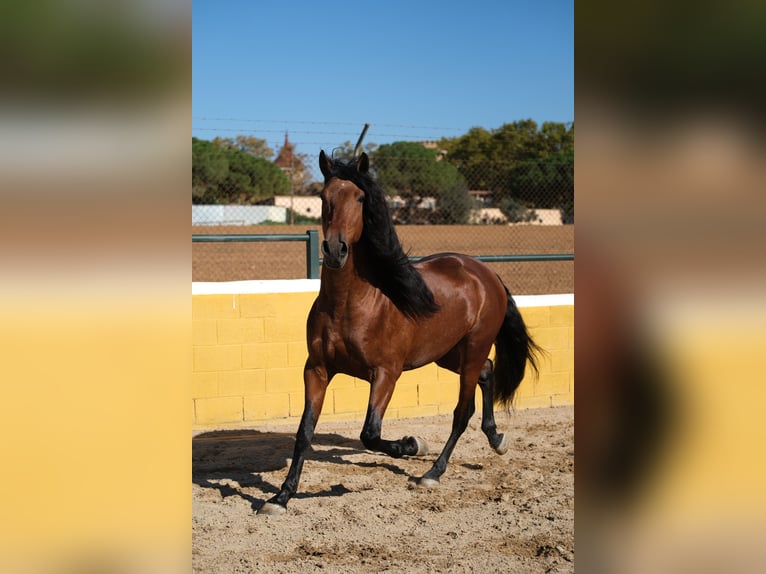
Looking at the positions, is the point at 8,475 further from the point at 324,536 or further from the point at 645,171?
the point at 324,536

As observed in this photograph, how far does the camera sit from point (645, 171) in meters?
0.81

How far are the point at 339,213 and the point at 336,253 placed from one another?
10.2 inches

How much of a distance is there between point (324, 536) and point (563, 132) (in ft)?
90.8

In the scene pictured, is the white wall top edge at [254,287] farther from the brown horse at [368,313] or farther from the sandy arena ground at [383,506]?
the brown horse at [368,313]

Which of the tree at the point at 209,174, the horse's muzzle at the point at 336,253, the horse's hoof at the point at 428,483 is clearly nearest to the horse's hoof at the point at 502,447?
the horse's hoof at the point at 428,483

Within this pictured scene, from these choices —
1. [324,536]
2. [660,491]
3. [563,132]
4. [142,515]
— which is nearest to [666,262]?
[660,491]

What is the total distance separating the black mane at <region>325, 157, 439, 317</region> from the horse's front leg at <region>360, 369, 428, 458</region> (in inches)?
18.4

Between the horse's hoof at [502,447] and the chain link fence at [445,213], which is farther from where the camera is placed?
the chain link fence at [445,213]

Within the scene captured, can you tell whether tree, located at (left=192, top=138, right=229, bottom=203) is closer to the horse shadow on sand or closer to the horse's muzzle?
the horse shadow on sand

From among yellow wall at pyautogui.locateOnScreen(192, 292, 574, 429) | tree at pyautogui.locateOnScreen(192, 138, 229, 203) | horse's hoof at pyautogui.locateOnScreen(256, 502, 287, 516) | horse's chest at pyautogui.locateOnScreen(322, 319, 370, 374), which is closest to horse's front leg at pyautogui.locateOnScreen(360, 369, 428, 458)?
horse's chest at pyautogui.locateOnScreen(322, 319, 370, 374)

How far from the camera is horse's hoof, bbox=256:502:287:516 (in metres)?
→ 4.45

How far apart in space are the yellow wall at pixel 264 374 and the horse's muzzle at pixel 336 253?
2323mm

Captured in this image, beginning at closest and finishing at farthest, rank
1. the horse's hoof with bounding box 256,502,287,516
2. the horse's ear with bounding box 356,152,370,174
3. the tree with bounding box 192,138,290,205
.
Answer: the horse's hoof with bounding box 256,502,287,516
the horse's ear with bounding box 356,152,370,174
the tree with bounding box 192,138,290,205

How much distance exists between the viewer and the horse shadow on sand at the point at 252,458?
16.5 feet
